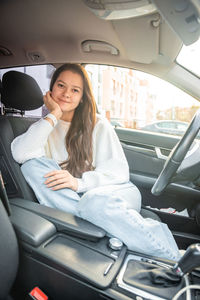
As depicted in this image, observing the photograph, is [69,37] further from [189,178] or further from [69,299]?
[69,299]

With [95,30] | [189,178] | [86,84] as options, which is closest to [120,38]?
[95,30]

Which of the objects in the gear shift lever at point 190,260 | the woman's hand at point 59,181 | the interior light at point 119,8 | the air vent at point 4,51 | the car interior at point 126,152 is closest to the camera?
the gear shift lever at point 190,260

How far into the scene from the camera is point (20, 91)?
1.33m

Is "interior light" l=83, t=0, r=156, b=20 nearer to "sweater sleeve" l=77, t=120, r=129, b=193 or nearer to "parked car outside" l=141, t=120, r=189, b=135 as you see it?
"sweater sleeve" l=77, t=120, r=129, b=193

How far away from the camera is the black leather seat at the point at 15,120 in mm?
1160

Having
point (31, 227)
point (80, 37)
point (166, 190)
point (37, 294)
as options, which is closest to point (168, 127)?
point (166, 190)

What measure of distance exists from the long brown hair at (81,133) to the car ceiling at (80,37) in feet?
0.57

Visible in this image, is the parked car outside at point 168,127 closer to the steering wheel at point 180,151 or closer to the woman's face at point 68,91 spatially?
the woman's face at point 68,91

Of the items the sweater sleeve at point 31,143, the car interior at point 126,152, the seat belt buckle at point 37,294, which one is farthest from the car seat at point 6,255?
the sweater sleeve at point 31,143

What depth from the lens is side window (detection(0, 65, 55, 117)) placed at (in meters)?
1.46

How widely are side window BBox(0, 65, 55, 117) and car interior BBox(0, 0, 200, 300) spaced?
40 millimetres

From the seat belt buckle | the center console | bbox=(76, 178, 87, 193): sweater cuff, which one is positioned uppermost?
bbox=(76, 178, 87, 193): sweater cuff

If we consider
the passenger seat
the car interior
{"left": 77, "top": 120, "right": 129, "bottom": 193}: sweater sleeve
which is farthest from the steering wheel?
the passenger seat

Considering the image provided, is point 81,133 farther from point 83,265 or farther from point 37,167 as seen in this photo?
point 83,265
